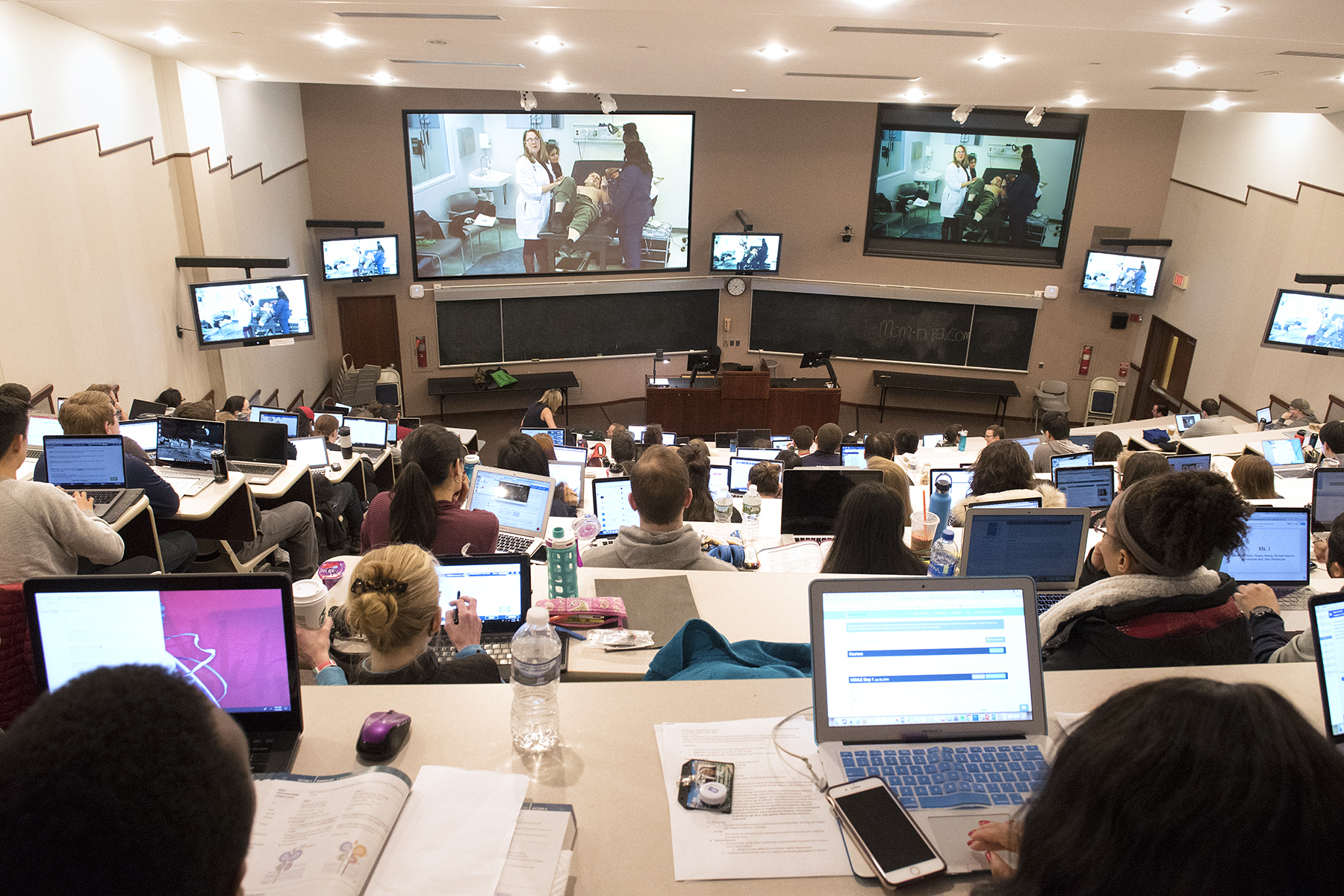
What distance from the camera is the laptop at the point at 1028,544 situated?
2.82 metres

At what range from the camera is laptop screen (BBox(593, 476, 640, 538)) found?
4566mm

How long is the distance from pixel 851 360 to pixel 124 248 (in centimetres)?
938

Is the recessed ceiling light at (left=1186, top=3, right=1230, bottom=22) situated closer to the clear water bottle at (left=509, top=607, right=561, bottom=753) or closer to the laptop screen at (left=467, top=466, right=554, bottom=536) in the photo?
the laptop screen at (left=467, top=466, right=554, bottom=536)

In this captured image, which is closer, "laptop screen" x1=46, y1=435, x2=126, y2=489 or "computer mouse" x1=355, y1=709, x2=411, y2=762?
"computer mouse" x1=355, y1=709, x2=411, y2=762

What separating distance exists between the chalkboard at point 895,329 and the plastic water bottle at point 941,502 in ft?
28.8

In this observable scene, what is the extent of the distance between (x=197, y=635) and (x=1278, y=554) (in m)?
3.83

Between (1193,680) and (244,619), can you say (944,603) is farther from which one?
(244,619)

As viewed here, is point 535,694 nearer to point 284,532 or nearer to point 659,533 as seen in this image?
point 659,533

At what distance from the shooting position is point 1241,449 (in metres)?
7.14

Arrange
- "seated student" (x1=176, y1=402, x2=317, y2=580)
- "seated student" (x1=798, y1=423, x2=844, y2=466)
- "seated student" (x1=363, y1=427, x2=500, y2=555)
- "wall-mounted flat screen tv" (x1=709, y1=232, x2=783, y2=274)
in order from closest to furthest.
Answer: "seated student" (x1=363, y1=427, x2=500, y2=555) < "seated student" (x1=176, y1=402, x2=317, y2=580) < "seated student" (x1=798, y1=423, x2=844, y2=466) < "wall-mounted flat screen tv" (x1=709, y1=232, x2=783, y2=274)

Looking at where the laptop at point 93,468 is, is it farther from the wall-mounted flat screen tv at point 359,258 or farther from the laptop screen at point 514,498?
the wall-mounted flat screen tv at point 359,258

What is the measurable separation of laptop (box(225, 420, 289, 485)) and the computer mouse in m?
4.67

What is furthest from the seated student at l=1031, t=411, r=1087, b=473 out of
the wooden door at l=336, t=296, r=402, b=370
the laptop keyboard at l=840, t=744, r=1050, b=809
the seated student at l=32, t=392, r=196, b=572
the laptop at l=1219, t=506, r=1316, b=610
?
the wooden door at l=336, t=296, r=402, b=370

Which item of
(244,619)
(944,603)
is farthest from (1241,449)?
(244,619)
